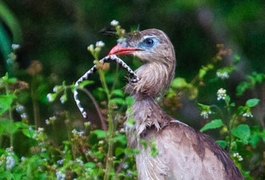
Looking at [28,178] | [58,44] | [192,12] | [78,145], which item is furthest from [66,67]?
[28,178]

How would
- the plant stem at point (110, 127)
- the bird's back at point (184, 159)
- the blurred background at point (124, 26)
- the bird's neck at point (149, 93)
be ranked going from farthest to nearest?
the blurred background at point (124, 26) < the bird's neck at point (149, 93) < the bird's back at point (184, 159) < the plant stem at point (110, 127)

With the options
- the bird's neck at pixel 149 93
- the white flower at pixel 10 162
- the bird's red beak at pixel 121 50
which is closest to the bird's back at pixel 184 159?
the bird's neck at pixel 149 93

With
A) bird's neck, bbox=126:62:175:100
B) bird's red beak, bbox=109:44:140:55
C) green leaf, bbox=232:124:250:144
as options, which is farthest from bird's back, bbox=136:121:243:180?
bird's red beak, bbox=109:44:140:55

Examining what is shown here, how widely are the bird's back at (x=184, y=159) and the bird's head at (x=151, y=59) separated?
1.55 feet

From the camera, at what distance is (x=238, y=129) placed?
8.71 meters

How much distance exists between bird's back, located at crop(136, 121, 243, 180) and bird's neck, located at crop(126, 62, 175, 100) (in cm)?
44

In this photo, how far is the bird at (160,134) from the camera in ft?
27.0

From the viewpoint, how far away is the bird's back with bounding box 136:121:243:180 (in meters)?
8.21

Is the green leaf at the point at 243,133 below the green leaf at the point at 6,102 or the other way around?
the other way around

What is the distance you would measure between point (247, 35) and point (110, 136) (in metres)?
5.97

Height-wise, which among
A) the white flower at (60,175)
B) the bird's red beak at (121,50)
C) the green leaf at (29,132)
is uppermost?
the bird's red beak at (121,50)

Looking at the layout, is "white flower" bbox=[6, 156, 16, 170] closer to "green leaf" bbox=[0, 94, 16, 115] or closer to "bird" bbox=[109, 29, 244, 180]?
"green leaf" bbox=[0, 94, 16, 115]

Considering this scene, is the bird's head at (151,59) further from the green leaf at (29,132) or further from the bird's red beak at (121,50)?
the green leaf at (29,132)

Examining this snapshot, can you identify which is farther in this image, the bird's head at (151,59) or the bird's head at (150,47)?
the bird's head at (150,47)
